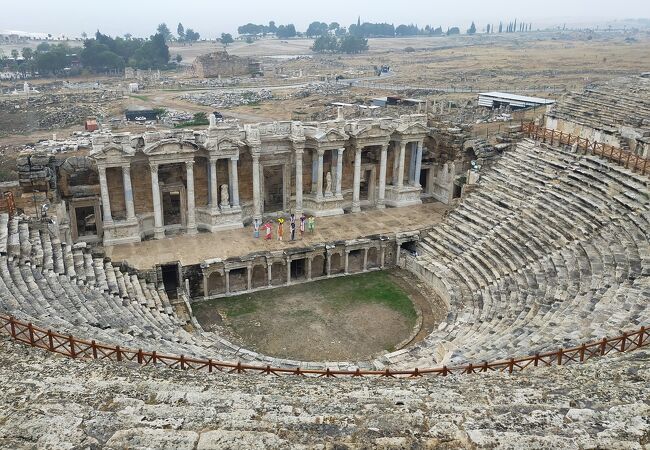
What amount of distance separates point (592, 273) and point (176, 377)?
12.9 meters

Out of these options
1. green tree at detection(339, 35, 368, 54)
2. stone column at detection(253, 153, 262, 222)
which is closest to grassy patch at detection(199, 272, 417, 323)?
stone column at detection(253, 153, 262, 222)

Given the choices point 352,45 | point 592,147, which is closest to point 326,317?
point 592,147

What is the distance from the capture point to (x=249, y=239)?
2477cm

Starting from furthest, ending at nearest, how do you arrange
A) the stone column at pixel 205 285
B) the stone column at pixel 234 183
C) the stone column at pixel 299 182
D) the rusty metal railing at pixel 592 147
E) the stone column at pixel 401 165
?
the stone column at pixel 401 165 < the stone column at pixel 299 182 < the stone column at pixel 234 183 < the stone column at pixel 205 285 < the rusty metal railing at pixel 592 147

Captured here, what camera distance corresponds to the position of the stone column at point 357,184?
27.8m

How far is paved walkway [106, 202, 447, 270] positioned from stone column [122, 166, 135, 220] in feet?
4.30

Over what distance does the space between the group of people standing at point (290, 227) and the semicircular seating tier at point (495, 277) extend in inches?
195

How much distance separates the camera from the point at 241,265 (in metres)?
22.7

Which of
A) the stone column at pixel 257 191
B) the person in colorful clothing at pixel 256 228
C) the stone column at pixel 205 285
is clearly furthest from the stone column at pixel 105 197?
the stone column at pixel 257 191

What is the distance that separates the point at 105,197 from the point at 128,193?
3.01ft

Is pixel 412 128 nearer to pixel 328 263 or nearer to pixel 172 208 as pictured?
pixel 328 263

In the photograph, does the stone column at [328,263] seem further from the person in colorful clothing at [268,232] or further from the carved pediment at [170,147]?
the carved pediment at [170,147]

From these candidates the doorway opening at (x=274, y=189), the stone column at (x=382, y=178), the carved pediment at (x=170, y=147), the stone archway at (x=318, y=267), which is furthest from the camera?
the stone column at (x=382, y=178)

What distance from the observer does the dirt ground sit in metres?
19.1
